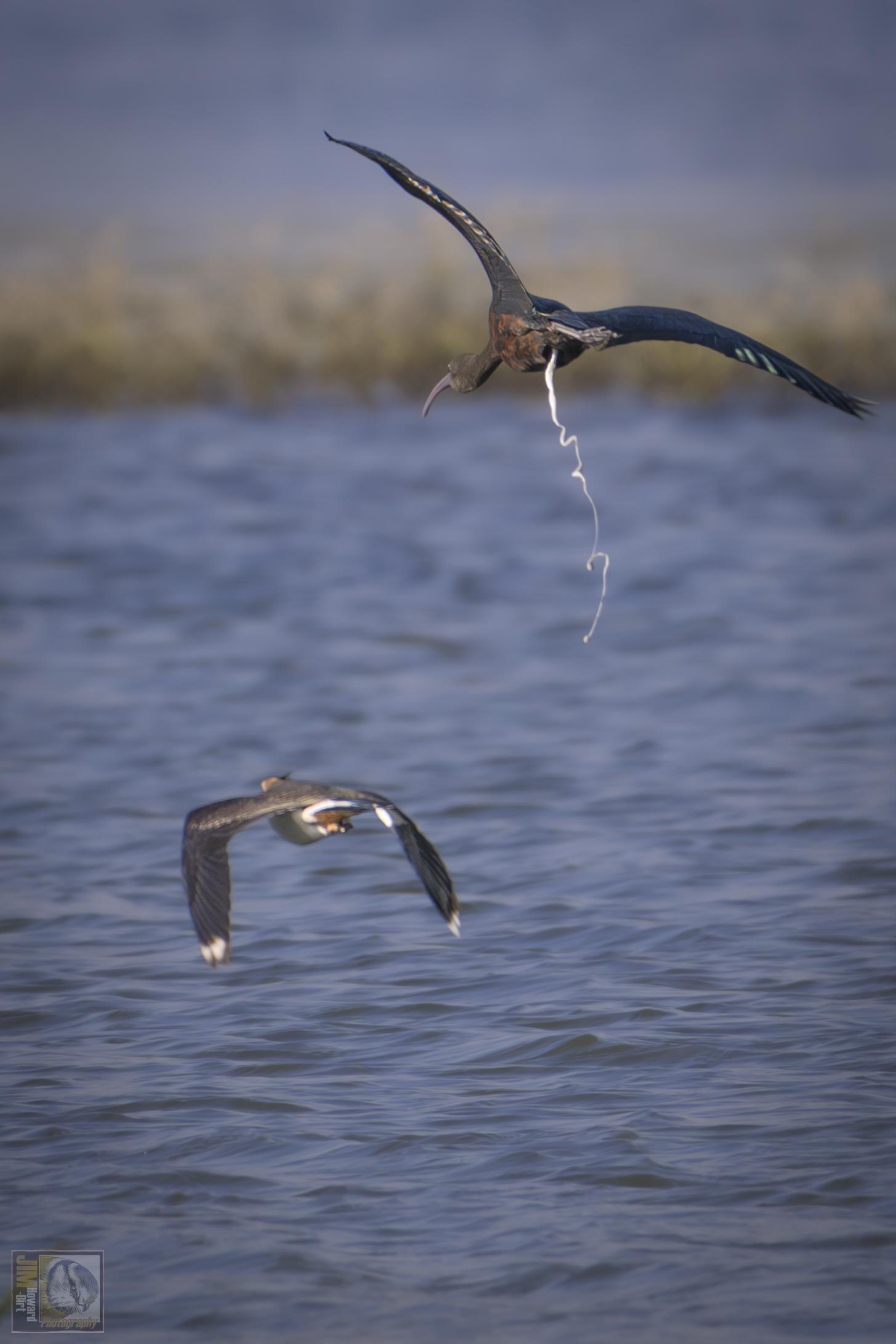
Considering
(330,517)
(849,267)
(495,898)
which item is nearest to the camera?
(495,898)

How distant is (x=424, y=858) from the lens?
4445mm

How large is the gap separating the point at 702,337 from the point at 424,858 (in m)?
1.45

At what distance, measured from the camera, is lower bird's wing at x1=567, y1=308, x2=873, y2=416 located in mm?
4402

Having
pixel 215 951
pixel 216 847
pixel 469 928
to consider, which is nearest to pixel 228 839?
pixel 216 847

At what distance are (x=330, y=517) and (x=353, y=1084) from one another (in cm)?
905

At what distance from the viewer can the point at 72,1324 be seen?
14.6 ft

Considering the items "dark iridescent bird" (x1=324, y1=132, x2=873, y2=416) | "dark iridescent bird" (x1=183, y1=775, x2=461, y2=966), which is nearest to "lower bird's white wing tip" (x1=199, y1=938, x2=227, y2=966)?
"dark iridescent bird" (x1=183, y1=775, x2=461, y2=966)

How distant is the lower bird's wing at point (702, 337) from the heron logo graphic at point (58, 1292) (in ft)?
8.65

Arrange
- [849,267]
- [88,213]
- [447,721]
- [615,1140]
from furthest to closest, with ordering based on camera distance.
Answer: [88,213] → [849,267] → [447,721] → [615,1140]

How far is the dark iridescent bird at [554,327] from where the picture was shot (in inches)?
174

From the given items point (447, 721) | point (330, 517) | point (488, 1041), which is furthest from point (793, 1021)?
point (330, 517)

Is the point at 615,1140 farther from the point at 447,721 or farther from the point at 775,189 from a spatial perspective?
the point at 775,189

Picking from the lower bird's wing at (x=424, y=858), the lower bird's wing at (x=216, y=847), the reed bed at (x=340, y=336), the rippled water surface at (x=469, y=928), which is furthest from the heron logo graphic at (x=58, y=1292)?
the reed bed at (x=340, y=336)

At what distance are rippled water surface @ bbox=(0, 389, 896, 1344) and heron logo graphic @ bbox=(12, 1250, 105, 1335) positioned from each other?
0.21 feet
